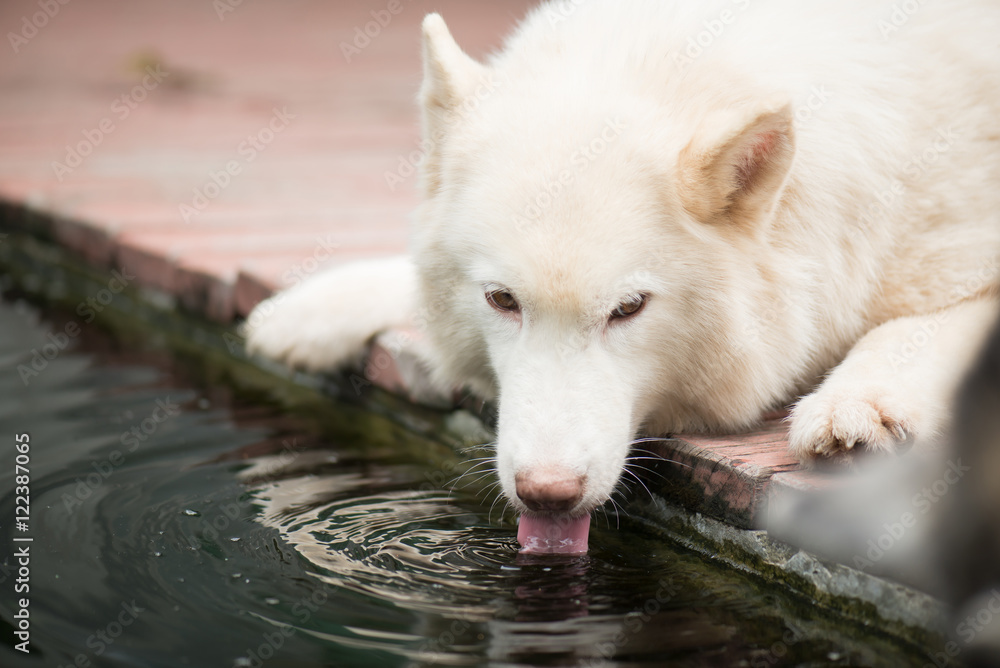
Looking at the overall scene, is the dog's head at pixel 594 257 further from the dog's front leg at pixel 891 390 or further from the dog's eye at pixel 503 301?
the dog's front leg at pixel 891 390

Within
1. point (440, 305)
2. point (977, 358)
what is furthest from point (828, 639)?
point (440, 305)

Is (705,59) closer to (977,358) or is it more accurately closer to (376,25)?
(977,358)

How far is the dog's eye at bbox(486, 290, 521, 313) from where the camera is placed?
2764 mm

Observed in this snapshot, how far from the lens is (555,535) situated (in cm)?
276

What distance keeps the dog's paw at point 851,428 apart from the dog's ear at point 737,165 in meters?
0.55

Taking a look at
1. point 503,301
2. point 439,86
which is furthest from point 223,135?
point 503,301

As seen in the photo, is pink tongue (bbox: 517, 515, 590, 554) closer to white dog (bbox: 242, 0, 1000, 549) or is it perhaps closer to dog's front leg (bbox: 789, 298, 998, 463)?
white dog (bbox: 242, 0, 1000, 549)

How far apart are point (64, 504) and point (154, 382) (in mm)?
1304

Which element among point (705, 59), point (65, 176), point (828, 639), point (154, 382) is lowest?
point (828, 639)

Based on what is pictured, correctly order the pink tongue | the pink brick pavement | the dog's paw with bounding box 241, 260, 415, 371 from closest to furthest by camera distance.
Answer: the pink tongue < the dog's paw with bounding box 241, 260, 415, 371 < the pink brick pavement

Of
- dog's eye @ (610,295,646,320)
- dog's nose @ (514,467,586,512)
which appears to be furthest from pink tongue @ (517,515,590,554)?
dog's eye @ (610,295,646,320)

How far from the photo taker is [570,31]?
10.5 feet

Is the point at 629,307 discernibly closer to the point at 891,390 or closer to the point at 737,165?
the point at 737,165

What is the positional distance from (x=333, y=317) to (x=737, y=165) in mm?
1920
